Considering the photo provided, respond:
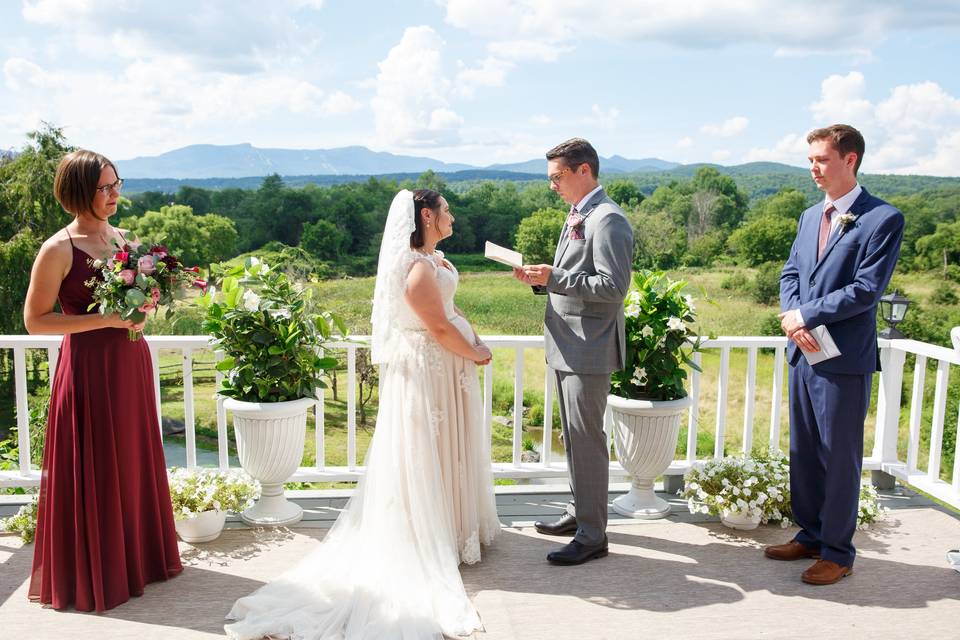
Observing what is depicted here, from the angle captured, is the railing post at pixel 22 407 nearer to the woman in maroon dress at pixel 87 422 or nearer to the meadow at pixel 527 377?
the woman in maroon dress at pixel 87 422

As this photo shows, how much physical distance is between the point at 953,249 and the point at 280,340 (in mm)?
25434

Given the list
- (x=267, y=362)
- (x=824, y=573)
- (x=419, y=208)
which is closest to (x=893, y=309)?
(x=824, y=573)

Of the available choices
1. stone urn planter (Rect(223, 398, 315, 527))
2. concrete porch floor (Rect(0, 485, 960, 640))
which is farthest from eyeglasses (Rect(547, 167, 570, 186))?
concrete porch floor (Rect(0, 485, 960, 640))

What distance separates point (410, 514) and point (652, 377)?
1463 mm

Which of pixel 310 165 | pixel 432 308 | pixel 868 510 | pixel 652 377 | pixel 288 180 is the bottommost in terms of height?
pixel 868 510

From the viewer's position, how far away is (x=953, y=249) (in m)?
23.2

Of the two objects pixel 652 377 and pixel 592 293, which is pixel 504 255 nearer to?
pixel 592 293

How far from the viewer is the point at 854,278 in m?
Answer: 2.93

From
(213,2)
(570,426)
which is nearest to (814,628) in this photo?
(570,426)

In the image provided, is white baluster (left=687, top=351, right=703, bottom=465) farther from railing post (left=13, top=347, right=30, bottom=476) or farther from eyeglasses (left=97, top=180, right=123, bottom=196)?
railing post (left=13, top=347, right=30, bottom=476)

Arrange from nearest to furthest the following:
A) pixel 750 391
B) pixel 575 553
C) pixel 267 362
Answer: pixel 575 553, pixel 267 362, pixel 750 391

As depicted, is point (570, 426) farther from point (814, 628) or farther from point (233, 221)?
point (233, 221)

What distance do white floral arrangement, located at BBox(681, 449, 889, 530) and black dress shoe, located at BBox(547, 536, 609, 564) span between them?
0.68 m

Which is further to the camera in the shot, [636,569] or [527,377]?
[527,377]
